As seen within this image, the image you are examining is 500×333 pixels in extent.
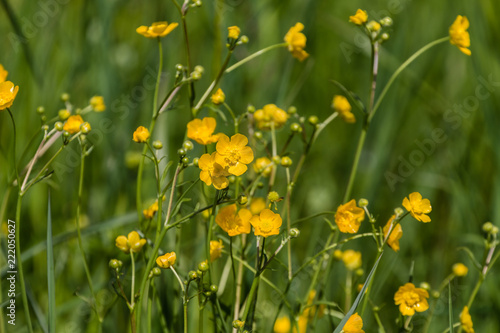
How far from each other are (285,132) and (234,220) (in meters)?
1.68

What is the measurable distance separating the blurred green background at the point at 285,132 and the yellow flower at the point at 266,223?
686 mm

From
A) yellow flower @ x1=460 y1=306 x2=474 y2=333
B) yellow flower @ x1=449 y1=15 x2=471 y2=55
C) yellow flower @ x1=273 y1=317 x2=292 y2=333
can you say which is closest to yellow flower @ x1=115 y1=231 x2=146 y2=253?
yellow flower @ x1=273 y1=317 x2=292 y2=333

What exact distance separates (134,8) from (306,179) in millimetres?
1574

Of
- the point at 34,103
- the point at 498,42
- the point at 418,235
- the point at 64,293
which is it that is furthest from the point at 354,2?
the point at 64,293

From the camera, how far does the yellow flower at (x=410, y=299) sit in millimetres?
1141

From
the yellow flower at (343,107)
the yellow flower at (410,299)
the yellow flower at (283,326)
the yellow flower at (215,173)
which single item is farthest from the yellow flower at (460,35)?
the yellow flower at (283,326)

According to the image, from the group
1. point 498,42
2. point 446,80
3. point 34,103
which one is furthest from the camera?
point 446,80

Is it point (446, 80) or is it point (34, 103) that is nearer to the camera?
point (34, 103)

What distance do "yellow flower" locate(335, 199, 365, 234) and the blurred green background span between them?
1.70 ft

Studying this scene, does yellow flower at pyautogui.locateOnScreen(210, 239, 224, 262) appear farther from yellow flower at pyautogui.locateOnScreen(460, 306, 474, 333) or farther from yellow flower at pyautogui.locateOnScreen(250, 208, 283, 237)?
yellow flower at pyautogui.locateOnScreen(460, 306, 474, 333)

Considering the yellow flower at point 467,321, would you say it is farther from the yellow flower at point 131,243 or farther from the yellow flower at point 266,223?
the yellow flower at point 131,243

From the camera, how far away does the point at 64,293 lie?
1.74 metres

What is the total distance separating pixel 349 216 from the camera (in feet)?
3.82

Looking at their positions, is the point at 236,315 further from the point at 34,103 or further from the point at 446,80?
the point at 446,80
